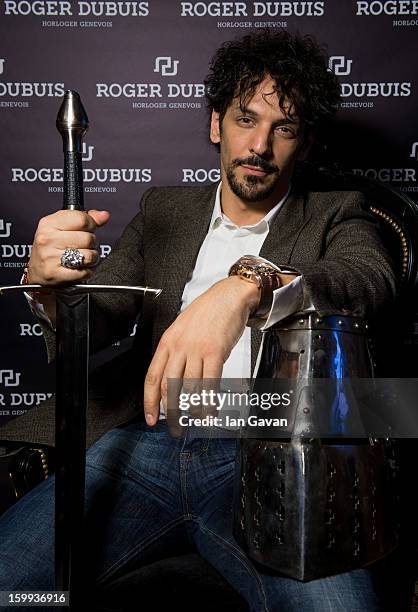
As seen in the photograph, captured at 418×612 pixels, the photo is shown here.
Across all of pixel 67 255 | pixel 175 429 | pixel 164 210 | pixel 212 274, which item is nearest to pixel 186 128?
pixel 164 210

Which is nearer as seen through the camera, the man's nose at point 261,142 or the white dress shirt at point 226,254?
the white dress shirt at point 226,254

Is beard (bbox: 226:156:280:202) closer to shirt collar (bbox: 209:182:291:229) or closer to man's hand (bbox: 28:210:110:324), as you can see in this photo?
shirt collar (bbox: 209:182:291:229)

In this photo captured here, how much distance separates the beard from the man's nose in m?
0.02

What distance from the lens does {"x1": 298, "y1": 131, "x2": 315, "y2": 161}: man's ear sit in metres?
1.78

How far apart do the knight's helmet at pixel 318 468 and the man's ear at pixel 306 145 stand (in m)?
0.94

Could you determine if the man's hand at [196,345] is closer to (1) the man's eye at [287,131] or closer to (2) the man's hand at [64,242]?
(2) the man's hand at [64,242]

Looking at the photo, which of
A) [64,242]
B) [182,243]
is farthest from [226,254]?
[64,242]

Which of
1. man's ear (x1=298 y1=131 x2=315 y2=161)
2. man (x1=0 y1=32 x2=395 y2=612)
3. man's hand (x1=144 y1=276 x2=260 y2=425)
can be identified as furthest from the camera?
man's ear (x1=298 y1=131 x2=315 y2=161)

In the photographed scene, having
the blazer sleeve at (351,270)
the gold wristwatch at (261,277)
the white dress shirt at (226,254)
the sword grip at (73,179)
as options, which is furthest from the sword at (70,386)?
the white dress shirt at (226,254)

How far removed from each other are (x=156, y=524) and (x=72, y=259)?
1.75 ft

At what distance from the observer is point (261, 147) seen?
5.24 ft

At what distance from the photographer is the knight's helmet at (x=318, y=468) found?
863mm

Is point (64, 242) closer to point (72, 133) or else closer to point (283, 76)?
point (72, 133)

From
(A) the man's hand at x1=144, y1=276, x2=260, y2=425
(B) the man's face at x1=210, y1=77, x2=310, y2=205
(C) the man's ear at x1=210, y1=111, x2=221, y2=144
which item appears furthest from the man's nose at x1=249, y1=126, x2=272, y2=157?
(A) the man's hand at x1=144, y1=276, x2=260, y2=425
